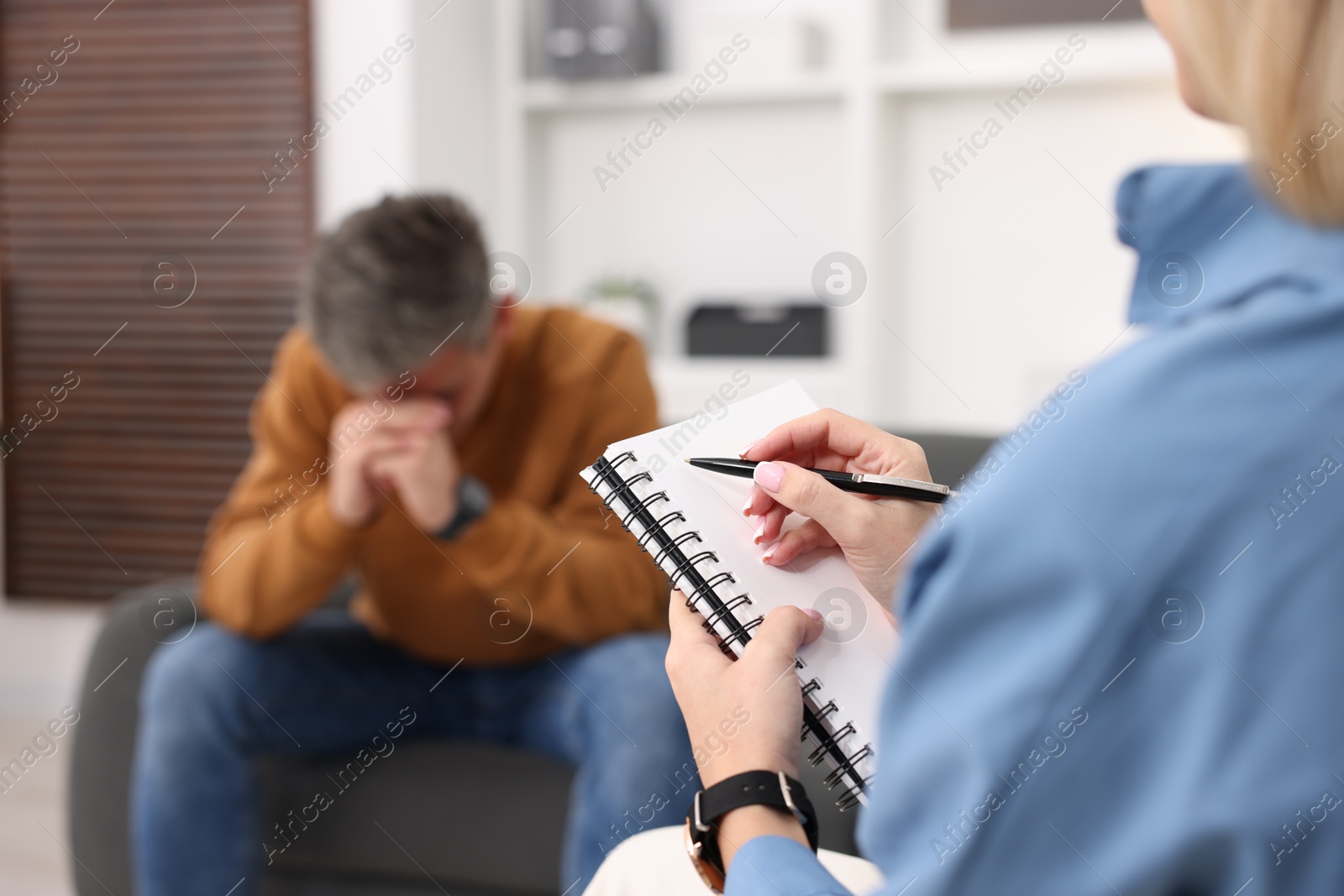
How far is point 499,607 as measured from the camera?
1.34 m

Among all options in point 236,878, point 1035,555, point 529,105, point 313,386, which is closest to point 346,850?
point 236,878

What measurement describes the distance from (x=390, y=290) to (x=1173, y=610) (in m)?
1.03

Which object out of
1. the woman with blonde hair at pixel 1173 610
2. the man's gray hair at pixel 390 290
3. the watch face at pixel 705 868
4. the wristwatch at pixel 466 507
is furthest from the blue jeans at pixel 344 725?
the woman with blonde hair at pixel 1173 610

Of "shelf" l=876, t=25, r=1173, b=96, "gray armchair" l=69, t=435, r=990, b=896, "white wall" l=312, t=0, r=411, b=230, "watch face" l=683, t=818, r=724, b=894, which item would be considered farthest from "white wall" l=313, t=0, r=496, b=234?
"watch face" l=683, t=818, r=724, b=894

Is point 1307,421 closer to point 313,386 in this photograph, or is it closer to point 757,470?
point 757,470

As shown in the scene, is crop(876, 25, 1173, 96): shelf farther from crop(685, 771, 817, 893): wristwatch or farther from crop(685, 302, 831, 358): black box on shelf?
crop(685, 771, 817, 893): wristwatch

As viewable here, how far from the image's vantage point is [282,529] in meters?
1.36

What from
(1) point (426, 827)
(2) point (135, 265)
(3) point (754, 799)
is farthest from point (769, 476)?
(2) point (135, 265)

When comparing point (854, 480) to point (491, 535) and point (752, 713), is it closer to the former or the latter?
point (752, 713)

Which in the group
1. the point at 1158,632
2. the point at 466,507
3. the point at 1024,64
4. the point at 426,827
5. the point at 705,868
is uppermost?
the point at 1024,64

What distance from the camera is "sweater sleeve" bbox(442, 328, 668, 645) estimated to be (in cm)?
128

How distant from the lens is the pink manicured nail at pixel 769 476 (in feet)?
1.92

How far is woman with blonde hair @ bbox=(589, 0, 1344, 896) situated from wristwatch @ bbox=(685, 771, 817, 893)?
0.15 metres

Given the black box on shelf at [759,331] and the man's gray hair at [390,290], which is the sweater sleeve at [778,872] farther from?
the black box on shelf at [759,331]
